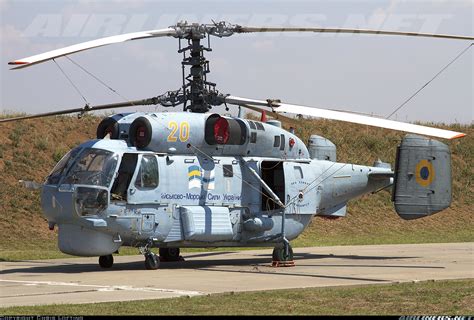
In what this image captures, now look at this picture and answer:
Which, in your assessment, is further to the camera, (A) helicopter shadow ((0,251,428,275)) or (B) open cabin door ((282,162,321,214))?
(B) open cabin door ((282,162,321,214))

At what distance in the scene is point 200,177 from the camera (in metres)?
21.2

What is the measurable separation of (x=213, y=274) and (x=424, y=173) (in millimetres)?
6419

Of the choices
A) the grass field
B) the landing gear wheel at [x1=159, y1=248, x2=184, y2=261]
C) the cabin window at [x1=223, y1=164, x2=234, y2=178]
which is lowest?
the grass field

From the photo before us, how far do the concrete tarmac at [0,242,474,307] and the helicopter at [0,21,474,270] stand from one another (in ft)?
2.63

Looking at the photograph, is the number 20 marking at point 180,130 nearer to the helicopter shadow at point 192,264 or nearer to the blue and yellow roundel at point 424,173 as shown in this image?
the helicopter shadow at point 192,264

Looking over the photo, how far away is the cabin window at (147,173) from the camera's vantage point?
20.1 metres

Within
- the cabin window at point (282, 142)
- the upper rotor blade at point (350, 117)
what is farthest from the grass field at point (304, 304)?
the cabin window at point (282, 142)

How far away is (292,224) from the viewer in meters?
22.9

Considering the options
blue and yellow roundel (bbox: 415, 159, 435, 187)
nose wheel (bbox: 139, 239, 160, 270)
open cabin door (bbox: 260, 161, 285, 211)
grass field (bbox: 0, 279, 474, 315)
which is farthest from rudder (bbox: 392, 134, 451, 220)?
grass field (bbox: 0, 279, 474, 315)

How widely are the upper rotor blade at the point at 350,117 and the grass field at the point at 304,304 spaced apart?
3653 mm

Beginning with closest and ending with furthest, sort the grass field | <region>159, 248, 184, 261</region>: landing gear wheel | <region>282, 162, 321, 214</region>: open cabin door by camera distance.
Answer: the grass field, <region>282, 162, 321, 214</region>: open cabin door, <region>159, 248, 184, 261</region>: landing gear wheel

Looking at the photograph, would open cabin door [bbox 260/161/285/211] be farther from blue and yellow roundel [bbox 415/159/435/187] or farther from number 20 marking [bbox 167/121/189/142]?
blue and yellow roundel [bbox 415/159/435/187]

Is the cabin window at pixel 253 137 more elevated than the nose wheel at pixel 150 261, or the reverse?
the cabin window at pixel 253 137

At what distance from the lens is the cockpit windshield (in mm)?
19578
